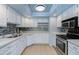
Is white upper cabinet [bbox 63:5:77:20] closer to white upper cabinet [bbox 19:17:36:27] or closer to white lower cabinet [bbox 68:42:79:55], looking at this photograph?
white lower cabinet [bbox 68:42:79:55]

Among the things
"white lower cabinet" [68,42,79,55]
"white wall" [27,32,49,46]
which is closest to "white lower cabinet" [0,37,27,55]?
"white lower cabinet" [68,42,79,55]

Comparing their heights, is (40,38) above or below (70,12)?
below

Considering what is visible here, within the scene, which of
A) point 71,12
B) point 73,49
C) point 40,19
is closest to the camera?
point 73,49

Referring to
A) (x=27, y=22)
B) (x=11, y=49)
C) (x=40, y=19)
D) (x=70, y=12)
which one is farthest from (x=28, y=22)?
(x=11, y=49)

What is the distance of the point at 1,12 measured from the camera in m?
2.74

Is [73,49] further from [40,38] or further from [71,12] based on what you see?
[40,38]

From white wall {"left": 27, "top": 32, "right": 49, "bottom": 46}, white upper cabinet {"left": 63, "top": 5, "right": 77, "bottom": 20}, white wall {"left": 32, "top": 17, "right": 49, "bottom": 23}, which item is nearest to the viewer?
white upper cabinet {"left": 63, "top": 5, "right": 77, "bottom": 20}

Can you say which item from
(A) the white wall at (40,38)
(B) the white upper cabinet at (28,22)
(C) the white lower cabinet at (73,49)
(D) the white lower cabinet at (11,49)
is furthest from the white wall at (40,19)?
(C) the white lower cabinet at (73,49)

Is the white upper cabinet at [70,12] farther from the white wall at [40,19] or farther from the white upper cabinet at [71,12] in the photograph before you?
the white wall at [40,19]

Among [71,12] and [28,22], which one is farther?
[28,22]

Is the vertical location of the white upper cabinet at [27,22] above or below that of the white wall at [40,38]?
above
